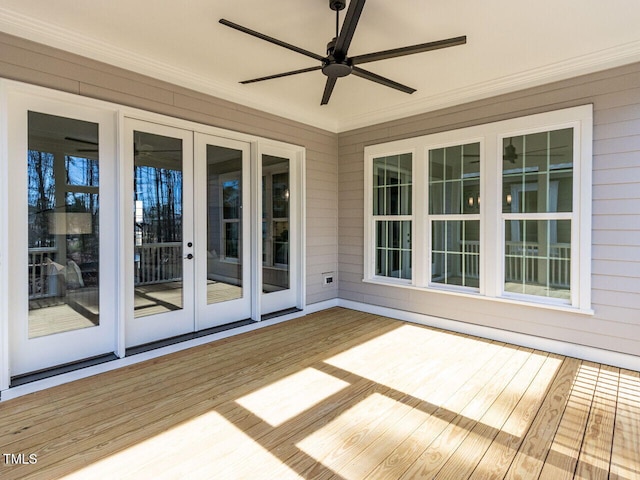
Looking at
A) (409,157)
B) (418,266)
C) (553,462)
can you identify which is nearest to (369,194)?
(409,157)

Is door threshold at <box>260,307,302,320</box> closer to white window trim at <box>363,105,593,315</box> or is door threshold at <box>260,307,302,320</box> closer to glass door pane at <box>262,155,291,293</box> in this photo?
glass door pane at <box>262,155,291,293</box>

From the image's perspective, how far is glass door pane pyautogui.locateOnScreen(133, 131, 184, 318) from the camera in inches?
138

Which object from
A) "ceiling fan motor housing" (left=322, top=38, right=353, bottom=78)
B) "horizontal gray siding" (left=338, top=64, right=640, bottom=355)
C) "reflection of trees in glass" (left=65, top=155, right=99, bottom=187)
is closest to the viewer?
"ceiling fan motor housing" (left=322, top=38, right=353, bottom=78)

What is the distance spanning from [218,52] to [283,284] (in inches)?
116

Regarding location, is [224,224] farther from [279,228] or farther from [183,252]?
[279,228]

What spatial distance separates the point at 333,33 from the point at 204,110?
5.66 feet

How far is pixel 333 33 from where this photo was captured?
3.03 m

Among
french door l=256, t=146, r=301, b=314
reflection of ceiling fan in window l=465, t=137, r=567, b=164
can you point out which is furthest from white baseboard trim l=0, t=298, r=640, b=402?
reflection of ceiling fan in window l=465, t=137, r=567, b=164

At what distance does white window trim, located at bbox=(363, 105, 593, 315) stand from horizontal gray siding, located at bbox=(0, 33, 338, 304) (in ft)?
2.03

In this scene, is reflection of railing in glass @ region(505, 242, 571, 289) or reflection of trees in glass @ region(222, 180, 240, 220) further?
reflection of trees in glass @ region(222, 180, 240, 220)

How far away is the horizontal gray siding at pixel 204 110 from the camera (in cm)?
285

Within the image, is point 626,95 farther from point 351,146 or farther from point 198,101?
point 198,101

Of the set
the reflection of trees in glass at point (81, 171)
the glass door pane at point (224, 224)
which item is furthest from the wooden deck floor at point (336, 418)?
the reflection of trees in glass at point (81, 171)

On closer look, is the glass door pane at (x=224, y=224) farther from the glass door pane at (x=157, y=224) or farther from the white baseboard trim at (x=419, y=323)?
the white baseboard trim at (x=419, y=323)
